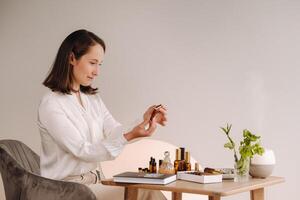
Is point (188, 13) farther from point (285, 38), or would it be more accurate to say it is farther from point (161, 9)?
point (285, 38)

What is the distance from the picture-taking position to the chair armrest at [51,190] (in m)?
1.99

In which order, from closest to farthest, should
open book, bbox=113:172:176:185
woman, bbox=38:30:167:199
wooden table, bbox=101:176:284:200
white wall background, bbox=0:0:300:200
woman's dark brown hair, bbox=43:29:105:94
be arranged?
wooden table, bbox=101:176:284:200 → open book, bbox=113:172:176:185 → woman, bbox=38:30:167:199 → woman's dark brown hair, bbox=43:29:105:94 → white wall background, bbox=0:0:300:200

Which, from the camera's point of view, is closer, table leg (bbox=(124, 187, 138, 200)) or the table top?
the table top

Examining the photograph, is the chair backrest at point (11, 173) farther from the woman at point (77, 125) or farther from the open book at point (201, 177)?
the open book at point (201, 177)

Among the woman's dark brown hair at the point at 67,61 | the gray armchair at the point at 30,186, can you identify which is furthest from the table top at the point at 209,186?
the woman's dark brown hair at the point at 67,61

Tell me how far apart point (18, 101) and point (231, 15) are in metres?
1.73

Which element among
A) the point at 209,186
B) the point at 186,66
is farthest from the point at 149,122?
the point at 186,66

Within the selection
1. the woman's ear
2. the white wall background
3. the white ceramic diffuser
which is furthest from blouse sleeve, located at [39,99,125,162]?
the white wall background

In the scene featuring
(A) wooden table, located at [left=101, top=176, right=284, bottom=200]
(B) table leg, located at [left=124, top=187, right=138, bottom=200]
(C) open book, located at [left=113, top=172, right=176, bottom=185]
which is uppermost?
(C) open book, located at [left=113, top=172, right=176, bottom=185]

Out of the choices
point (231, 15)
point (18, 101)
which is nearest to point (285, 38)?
point (231, 15)

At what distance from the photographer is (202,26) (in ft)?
11.6

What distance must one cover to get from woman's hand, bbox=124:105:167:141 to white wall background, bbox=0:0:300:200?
51.9 inches

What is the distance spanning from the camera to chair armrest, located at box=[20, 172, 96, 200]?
1992 mm

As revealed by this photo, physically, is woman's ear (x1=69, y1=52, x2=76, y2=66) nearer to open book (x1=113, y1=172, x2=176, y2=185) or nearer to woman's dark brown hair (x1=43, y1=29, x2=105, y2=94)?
woman's dark brown hair (x1=43, y1=29, x2=105, y2=94)
